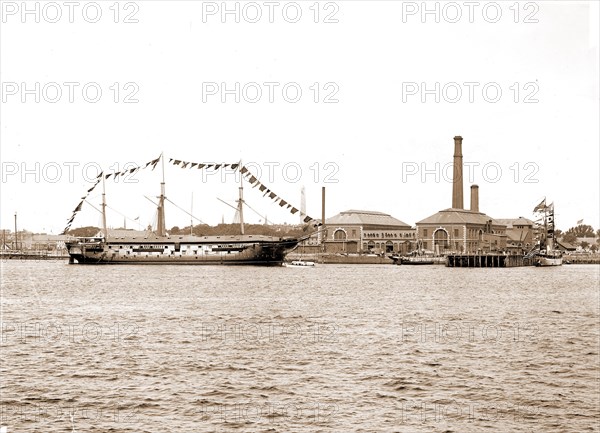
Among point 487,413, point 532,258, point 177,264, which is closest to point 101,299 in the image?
point 487,413

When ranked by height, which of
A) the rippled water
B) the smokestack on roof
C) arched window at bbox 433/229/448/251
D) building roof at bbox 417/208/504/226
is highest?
the smokestack on roof

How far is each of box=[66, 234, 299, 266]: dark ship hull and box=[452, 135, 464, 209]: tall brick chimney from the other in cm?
4997

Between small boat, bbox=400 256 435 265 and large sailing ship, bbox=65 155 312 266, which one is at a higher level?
large sailing ship, bbox=65 155 312 266

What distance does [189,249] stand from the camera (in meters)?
105

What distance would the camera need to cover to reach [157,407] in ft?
64.8

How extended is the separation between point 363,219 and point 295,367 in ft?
401

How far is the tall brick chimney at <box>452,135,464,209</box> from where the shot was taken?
140375 mm

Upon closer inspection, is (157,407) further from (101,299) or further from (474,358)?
(101,299)

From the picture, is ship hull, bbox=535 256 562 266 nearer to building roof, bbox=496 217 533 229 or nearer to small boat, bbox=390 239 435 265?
small boat, bbox=390 239 435 265

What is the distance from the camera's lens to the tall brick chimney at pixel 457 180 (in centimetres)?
14038

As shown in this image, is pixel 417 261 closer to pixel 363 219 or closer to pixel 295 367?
pixel 363 219

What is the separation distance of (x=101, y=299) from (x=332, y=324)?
1872cm

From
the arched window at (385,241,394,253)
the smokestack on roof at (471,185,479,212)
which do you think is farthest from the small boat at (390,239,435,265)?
the smokestack on roof at (471,185,479,212)

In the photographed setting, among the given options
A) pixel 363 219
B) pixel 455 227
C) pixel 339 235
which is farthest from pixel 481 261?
pixel 339 235
